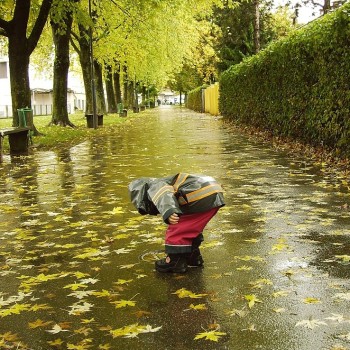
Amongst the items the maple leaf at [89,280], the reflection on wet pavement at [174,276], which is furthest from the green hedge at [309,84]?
the maple leaf at [89,280]

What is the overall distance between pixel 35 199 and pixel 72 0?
14254 millimetres

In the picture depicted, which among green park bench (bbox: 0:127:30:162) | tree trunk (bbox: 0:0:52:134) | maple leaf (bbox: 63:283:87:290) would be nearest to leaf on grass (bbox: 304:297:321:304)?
maple leaf (bbox: 63:283:87:290)

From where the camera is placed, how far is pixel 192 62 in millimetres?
50062

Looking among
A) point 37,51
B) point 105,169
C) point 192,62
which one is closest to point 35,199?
point 105,169

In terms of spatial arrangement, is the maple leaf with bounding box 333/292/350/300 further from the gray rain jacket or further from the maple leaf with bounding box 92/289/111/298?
the maple leaf with bounding box 92/289/111/298

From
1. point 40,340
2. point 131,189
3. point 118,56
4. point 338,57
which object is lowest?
point 40,340

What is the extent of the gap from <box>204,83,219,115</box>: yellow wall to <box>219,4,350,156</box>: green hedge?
1868 cm

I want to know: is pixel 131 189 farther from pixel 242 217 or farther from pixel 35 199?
pixel 35 199

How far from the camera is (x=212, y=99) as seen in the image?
1617 inches

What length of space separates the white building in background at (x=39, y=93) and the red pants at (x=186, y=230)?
165ft

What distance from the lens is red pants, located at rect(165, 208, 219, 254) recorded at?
434 cm

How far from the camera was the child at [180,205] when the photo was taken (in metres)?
4.07

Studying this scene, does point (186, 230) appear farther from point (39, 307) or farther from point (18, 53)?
A: point (18, 53)

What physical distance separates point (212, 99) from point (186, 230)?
37.4 metres
